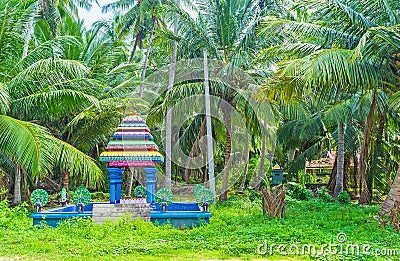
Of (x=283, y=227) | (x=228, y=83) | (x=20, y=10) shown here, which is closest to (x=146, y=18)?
(x=228, y=83)

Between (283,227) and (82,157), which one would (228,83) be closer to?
(82,157)

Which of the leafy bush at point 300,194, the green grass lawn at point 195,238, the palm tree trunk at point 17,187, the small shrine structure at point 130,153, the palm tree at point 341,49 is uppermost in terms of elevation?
the palm tree at point 341,49

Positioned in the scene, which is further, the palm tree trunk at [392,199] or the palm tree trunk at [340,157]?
the palm tree trunk at [340,157]

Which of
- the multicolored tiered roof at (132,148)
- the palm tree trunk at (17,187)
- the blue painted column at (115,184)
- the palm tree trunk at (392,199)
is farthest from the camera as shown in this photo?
the palm tree trunk at (17,187)

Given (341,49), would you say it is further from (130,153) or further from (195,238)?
(130,153)

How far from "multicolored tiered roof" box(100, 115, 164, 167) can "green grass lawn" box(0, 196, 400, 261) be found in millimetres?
1546

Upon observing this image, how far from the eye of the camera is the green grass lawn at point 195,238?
277 inches

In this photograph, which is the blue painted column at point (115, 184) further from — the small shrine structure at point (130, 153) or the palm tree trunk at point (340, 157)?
the palm tree trunk at point (340, 157)

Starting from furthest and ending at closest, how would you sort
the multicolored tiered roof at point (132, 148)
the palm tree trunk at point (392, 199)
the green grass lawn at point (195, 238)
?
the multicolored tiered roof at point (132, 148) < the palm tree trunk at point (392, 199) < the green grass lawn at point (195, 238)

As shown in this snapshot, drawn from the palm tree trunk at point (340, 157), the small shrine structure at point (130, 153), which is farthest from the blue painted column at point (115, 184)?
the palm tree trunk at point (340, 157)

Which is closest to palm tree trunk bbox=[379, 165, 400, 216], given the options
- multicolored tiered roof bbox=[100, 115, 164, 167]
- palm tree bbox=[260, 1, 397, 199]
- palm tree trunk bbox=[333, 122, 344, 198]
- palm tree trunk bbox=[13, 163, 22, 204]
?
palm tree bbox=[260, 1, 397, 199]

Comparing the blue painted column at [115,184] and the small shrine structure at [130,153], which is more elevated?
the small shrine structure at [130,153]

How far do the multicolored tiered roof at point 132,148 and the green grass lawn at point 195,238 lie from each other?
155 cm

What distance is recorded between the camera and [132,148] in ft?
35.3
